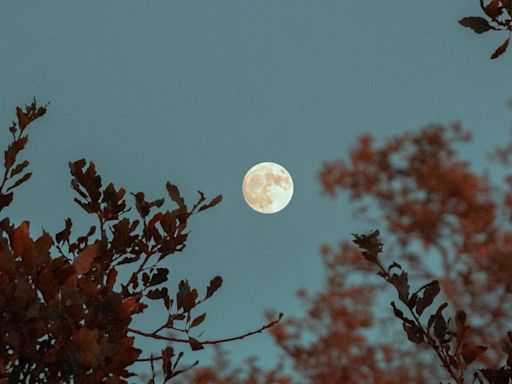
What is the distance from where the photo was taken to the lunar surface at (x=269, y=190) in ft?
43.4

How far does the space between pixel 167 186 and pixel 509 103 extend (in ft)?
49.8

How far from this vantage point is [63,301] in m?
1.41

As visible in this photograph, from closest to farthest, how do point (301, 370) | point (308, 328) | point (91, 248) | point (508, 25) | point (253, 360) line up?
point (91, 248)
point (508, 25)
point (253, 360)
point (301, 370)
point (308, 328)

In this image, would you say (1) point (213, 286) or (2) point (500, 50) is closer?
(2) point (500, 50)

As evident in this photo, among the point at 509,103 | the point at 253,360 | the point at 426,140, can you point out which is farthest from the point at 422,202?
the point at 253,360

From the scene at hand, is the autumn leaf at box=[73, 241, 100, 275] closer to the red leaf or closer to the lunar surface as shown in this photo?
the red leaf

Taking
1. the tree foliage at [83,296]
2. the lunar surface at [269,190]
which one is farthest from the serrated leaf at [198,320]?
the lunar surface at [269,190]

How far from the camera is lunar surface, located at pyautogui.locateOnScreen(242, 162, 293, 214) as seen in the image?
13.2m

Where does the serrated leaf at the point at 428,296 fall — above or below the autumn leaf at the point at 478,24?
below

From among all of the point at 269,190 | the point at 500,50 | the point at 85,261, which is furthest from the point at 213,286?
the point at 269,190

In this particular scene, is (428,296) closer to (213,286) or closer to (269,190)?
(213,286)

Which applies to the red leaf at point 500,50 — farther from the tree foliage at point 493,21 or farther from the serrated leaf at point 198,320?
the serrated leaf at point 198,320

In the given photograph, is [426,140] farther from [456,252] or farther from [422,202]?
[456,252]

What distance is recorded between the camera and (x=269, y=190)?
13398 millimetres
